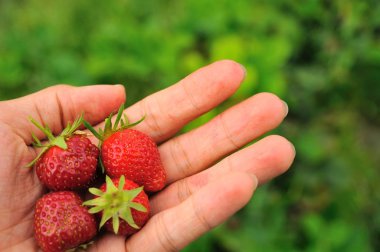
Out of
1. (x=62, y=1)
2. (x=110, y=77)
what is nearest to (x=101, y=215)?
(x=110, y=77)

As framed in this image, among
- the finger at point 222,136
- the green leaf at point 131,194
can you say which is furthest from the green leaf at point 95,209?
the finger at point 222,136

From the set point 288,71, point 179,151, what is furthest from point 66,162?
point 288,71

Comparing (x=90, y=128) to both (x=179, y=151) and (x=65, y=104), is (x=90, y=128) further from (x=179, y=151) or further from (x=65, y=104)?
(x=179, y=151)

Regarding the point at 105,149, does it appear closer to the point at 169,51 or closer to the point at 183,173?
the point at 183,173

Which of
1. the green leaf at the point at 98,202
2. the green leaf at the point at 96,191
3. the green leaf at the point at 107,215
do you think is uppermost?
the green leaf at the point at 96,191

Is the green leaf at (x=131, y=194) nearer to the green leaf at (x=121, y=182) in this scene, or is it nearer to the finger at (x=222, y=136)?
the green leaf at (x=121, y=182)

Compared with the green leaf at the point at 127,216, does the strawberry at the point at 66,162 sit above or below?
above

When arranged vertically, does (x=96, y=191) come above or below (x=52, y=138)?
below
